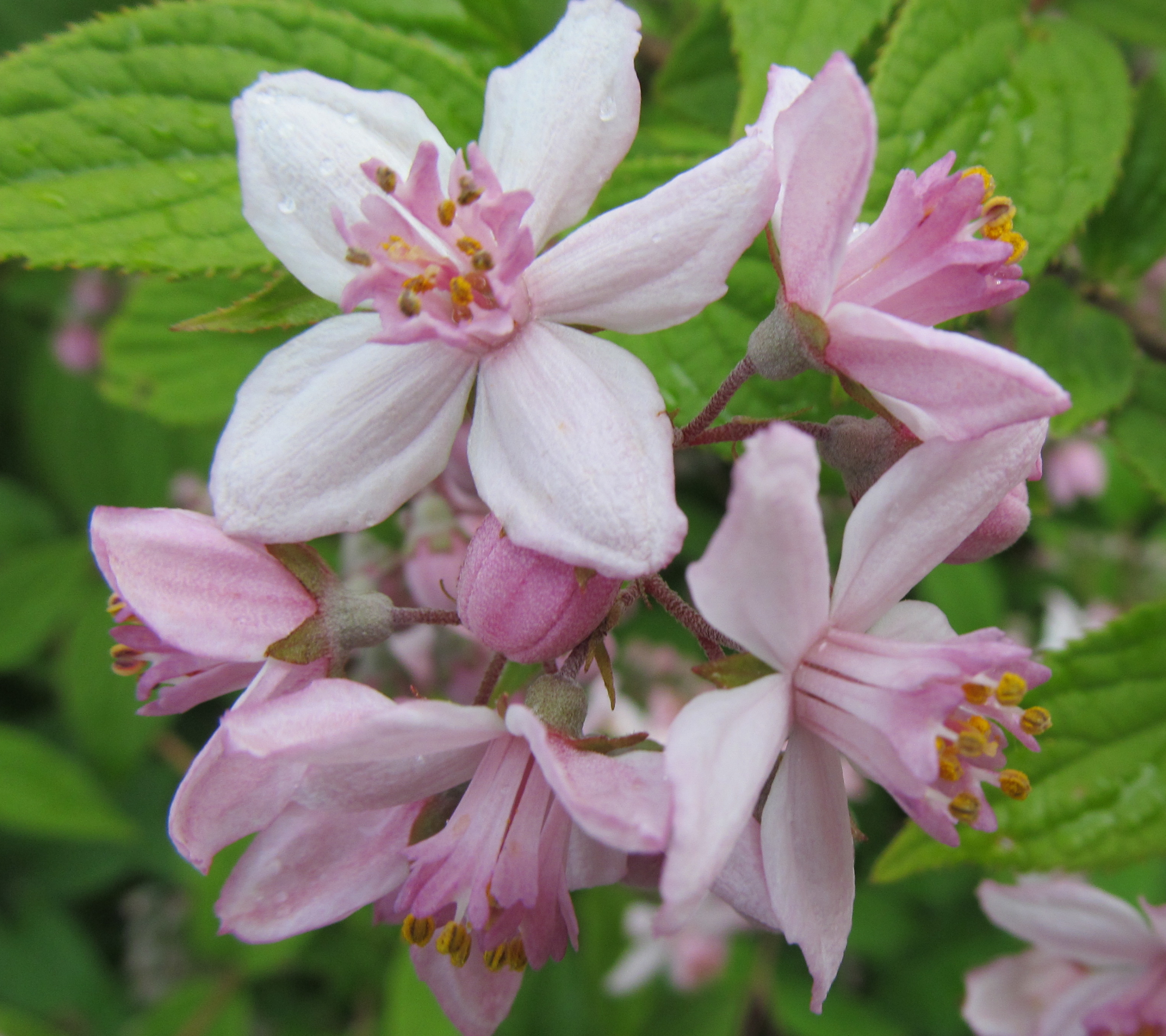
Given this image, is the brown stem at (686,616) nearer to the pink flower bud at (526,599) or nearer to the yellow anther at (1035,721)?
the pink flower bud at (526,599)

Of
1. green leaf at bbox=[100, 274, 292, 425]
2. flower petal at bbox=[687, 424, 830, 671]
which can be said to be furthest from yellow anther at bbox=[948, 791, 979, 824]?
green leaf at bbox=[100, 274, 292, 425]

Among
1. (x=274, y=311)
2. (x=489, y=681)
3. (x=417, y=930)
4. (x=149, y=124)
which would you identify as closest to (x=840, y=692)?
(x=489, y=681)

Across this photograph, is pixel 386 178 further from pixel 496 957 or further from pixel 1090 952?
pixel 1090 952

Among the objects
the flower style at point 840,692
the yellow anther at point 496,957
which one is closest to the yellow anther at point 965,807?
the flower style at point 840,692

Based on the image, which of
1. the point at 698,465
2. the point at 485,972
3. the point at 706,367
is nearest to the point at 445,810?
the point at 485,972

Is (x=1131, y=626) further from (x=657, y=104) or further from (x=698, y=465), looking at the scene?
(x=657, y=104)

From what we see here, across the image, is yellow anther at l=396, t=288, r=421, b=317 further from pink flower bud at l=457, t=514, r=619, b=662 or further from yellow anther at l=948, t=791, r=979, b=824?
yellow anther at l=948, t=791, r=979, b=824
